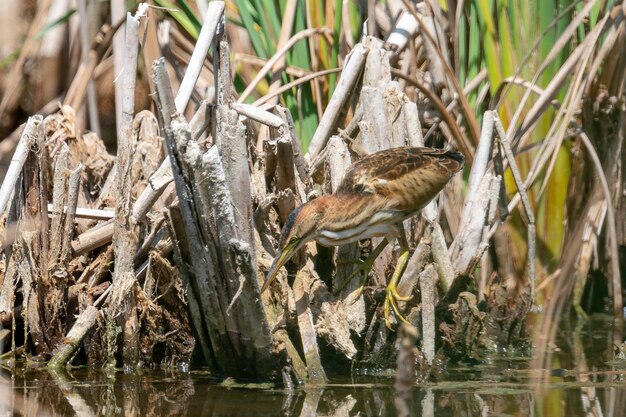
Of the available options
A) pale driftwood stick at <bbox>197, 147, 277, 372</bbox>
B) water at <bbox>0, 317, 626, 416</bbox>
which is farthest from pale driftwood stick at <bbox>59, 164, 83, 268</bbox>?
pale driftwood stick at <bbox>197, 147, 277, 372</bbox>

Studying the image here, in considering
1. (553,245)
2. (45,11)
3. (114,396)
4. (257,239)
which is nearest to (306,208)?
(257,239)

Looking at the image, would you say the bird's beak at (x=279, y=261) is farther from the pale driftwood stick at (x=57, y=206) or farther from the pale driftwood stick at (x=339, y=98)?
the pale driftwood stick at (x=57, y=206)

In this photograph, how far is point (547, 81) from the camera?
5.17 m

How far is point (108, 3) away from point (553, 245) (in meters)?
2.77

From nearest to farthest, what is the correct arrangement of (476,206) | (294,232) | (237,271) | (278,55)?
(237,271), (294,232), (476,206), (278,55)

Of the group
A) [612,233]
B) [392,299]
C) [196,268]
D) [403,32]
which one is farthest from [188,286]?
[612,233]

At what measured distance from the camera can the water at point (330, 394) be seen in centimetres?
354

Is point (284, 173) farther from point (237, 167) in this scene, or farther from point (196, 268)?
point (196, 268)

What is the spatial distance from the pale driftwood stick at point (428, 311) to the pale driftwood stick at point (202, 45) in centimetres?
120

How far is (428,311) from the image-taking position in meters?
4.09

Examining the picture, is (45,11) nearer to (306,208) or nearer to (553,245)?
(306,208)

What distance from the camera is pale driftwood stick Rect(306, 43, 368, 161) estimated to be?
4.39 m

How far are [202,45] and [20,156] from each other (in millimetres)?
897

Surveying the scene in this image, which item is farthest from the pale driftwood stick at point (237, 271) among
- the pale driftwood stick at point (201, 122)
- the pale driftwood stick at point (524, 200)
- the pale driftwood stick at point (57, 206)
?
the pale driftwood stick at point (524, 200)
